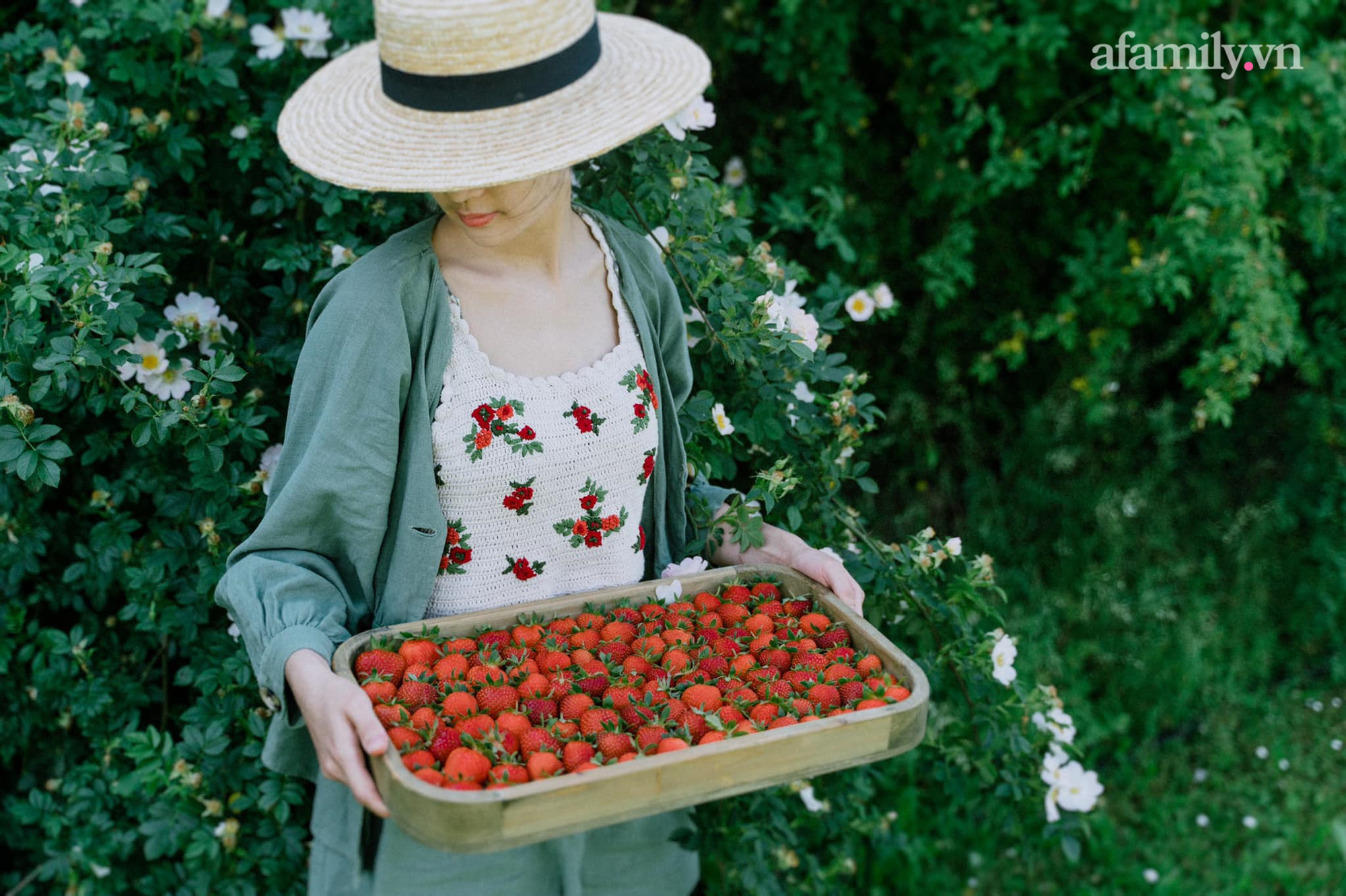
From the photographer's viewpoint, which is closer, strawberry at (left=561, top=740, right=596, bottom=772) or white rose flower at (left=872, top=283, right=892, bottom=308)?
strawberry at (left=561, top=740, right=596, bottom=772)

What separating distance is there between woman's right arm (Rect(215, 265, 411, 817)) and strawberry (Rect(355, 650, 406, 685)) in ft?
0.12

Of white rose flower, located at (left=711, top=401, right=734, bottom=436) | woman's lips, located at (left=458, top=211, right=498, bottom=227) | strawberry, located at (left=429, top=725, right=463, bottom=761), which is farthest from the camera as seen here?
white rose flower, located at (left=711, top=401, right=734, bottom=436)

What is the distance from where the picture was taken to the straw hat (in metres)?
1.27

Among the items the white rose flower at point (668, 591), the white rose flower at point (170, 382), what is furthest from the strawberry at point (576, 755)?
the white rose flower at point (170, 382)

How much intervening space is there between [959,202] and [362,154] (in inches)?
89.3

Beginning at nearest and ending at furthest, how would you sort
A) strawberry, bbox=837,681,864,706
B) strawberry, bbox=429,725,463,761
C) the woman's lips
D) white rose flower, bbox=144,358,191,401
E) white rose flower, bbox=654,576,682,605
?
strawberry, bbox=429,725,463,761 → strawberry, bbox=837,681,864,706 → the woman's lips → white rose flower, bbox=654,576,682,605 → white rose flower, bbox=144,358,191,401

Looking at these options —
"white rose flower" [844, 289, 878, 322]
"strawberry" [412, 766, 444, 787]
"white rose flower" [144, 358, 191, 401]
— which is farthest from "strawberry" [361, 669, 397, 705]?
"white rose flower" [844, 289, 878, 322]

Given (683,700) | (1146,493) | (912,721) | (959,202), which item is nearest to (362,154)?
(683,700)

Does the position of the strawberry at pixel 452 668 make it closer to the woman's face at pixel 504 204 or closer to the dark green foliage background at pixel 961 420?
the woman's face at pixel 504 204

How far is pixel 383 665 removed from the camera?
127cm

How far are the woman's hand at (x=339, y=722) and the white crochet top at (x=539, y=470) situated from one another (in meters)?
0.28

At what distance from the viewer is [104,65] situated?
1.98 meters

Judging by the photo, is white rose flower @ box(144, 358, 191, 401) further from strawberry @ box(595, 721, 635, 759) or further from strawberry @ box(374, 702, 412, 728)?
strawberry @ box(595, 721, 635, 759)

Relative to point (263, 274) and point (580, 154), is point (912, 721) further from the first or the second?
point (263, 274)
